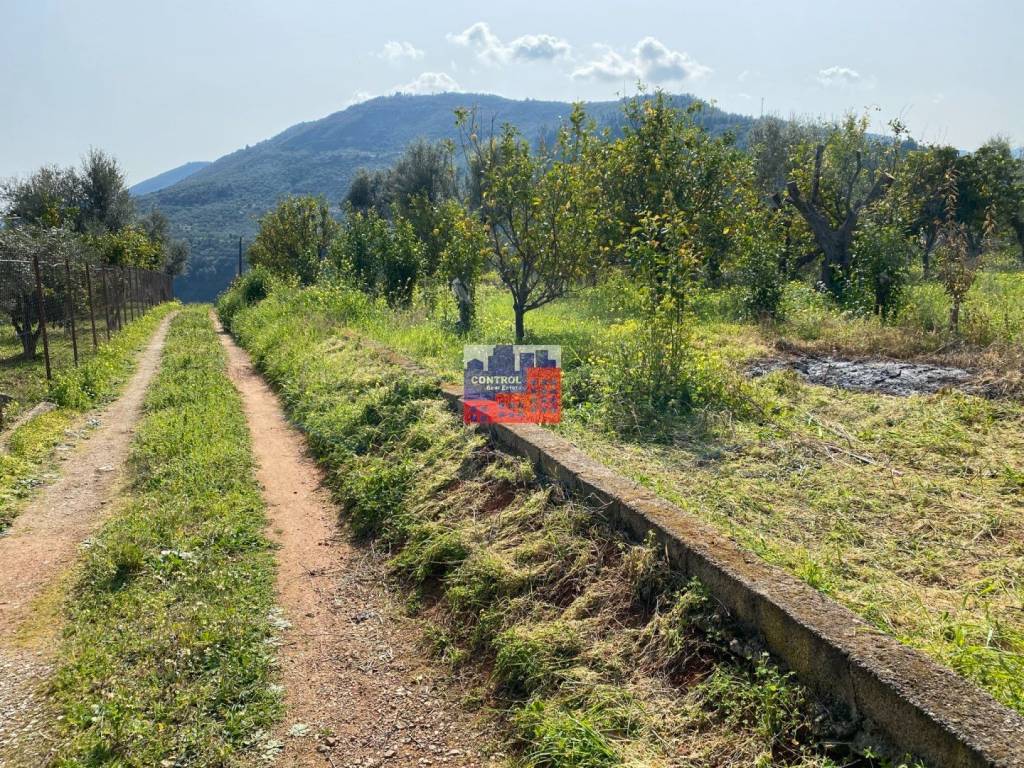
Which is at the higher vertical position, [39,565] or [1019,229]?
[1019,229]

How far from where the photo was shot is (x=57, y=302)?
14508 millimetres

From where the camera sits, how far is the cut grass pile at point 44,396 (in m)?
5.62

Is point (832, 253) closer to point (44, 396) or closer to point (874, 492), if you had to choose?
point (874, 492)

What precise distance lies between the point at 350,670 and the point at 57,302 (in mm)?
14910

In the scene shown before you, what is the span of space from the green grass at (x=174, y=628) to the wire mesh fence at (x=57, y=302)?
5.66m

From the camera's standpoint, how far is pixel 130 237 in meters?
28.0

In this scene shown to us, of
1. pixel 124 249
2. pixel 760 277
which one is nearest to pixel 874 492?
pixel 760 277

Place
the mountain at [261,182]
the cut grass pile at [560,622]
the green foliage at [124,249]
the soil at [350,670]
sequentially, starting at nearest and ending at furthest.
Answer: the cut grass pile at [560,622] → the soil at [350,670] → the green foliage at [124,249] → the mountain at [261,182]

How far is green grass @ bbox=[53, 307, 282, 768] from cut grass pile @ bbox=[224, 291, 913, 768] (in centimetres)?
94

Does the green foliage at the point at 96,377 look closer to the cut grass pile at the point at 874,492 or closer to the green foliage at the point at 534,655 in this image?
the cut grass pile at the point at 874,492

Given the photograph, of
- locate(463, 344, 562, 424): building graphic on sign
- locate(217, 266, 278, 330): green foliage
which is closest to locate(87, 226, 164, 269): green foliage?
locate(217, 266, 278, 330): green foliage

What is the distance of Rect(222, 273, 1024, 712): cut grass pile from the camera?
2672 mm

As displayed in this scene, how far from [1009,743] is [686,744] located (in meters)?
0.98

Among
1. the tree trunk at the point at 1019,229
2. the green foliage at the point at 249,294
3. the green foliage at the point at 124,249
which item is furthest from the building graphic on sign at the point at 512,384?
the tree trunk at the point at 1019,229
